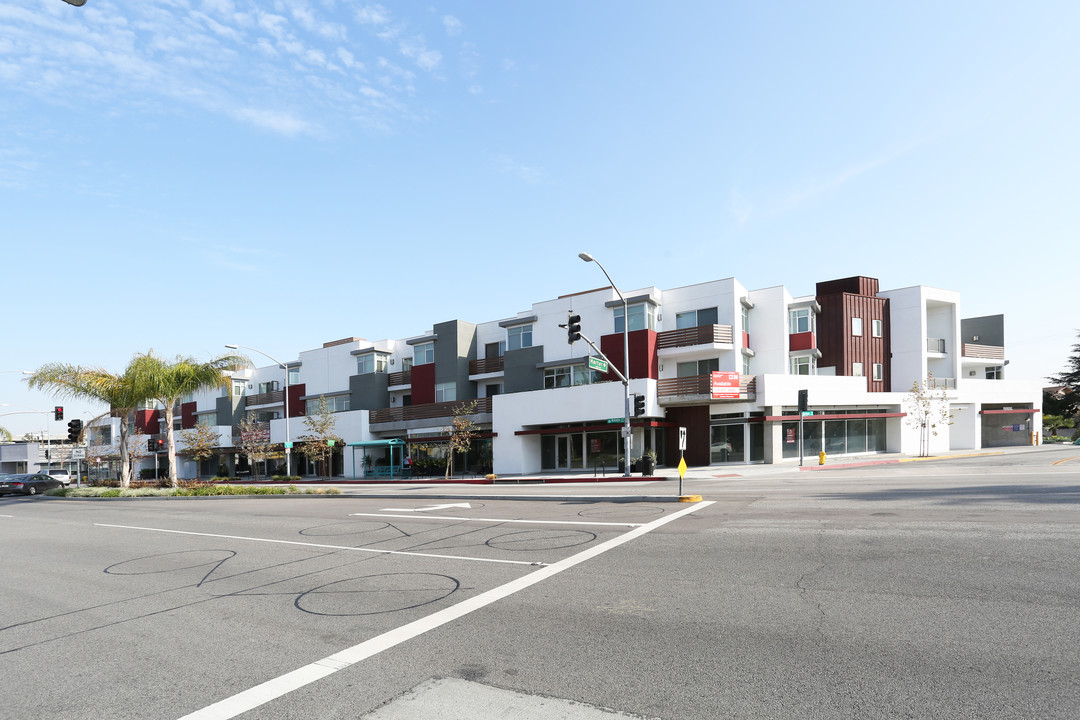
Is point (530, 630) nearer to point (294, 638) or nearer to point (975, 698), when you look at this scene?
point (294, 638)

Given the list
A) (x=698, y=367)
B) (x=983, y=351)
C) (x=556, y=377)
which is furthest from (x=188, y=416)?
(x=983, y=351)

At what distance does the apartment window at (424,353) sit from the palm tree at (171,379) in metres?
16.1

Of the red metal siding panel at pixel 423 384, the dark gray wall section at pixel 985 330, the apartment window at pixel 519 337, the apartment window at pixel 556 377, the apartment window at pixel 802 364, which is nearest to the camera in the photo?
the apartment window at pixel 556 377

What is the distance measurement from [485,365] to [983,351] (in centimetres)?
4122

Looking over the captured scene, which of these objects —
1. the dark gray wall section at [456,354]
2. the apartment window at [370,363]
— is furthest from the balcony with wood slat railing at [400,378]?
the dark gray wall section at [456,354]

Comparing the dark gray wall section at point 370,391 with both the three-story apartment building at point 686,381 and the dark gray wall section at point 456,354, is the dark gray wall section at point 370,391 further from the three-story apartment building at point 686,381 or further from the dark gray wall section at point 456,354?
the dark gray wall section at point 456,354

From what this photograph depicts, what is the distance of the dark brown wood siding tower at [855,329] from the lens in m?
43.4

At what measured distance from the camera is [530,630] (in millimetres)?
6215

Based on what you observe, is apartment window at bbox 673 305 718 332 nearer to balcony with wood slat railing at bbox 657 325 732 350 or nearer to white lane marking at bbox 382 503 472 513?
balcony with wood slat railing at bbox 657 325 732 350

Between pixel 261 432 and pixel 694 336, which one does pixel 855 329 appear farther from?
pixel 261 432

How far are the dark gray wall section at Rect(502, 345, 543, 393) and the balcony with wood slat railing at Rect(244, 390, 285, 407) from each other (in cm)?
2748

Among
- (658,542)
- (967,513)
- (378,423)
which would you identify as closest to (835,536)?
(658,542)

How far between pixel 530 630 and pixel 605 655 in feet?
3.44

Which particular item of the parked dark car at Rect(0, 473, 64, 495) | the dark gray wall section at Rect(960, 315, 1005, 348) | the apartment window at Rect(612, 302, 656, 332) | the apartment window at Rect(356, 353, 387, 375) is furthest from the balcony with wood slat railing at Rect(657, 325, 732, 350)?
the parked dark car at Rect(0, 473, 64, 495)
